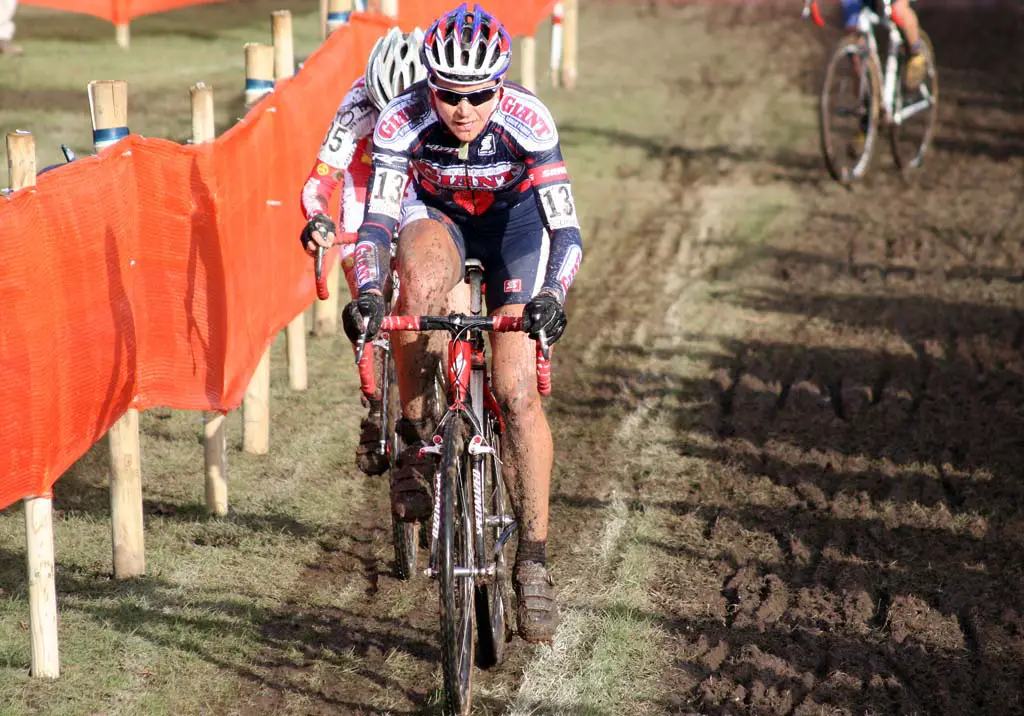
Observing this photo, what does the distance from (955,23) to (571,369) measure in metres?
16.6

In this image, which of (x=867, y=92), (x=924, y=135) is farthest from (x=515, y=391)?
(x=924, y=135)

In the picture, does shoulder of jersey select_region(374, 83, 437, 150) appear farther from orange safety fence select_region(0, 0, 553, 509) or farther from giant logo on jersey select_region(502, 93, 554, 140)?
orange safety fence select_region(0, 0, 553, 509)

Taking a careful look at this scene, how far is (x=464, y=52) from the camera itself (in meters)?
5.47

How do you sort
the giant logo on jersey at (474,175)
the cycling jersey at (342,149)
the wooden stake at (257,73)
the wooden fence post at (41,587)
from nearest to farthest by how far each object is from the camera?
1. the wooden fence post at (41,587)
2. the giant logo on jersey at (474,175)
3. the cycling jersey at (342,149)
4. the wooden stake at (257,73)

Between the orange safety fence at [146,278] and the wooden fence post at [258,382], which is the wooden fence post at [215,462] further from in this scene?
the wooden fence post at [258,382]

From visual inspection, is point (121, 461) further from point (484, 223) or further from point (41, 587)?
point (484, 223)

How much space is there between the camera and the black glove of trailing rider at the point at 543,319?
504 centimetres

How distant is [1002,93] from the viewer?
63.2 ft

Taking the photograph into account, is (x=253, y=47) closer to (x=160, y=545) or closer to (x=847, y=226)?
(x=160, y=545)

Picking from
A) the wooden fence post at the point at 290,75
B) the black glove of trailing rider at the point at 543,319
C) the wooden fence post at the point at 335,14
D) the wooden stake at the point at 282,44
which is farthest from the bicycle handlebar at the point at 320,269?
the wooden fence post at the point at 335,14

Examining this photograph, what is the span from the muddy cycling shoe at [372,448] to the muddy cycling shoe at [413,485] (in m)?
1.15

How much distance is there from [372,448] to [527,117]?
207 cm

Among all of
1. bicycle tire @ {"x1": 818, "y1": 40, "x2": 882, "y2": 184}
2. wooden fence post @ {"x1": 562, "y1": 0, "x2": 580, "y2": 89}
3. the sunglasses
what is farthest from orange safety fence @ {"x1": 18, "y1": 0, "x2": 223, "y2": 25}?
the sunglasses

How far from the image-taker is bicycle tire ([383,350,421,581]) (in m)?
6.54
